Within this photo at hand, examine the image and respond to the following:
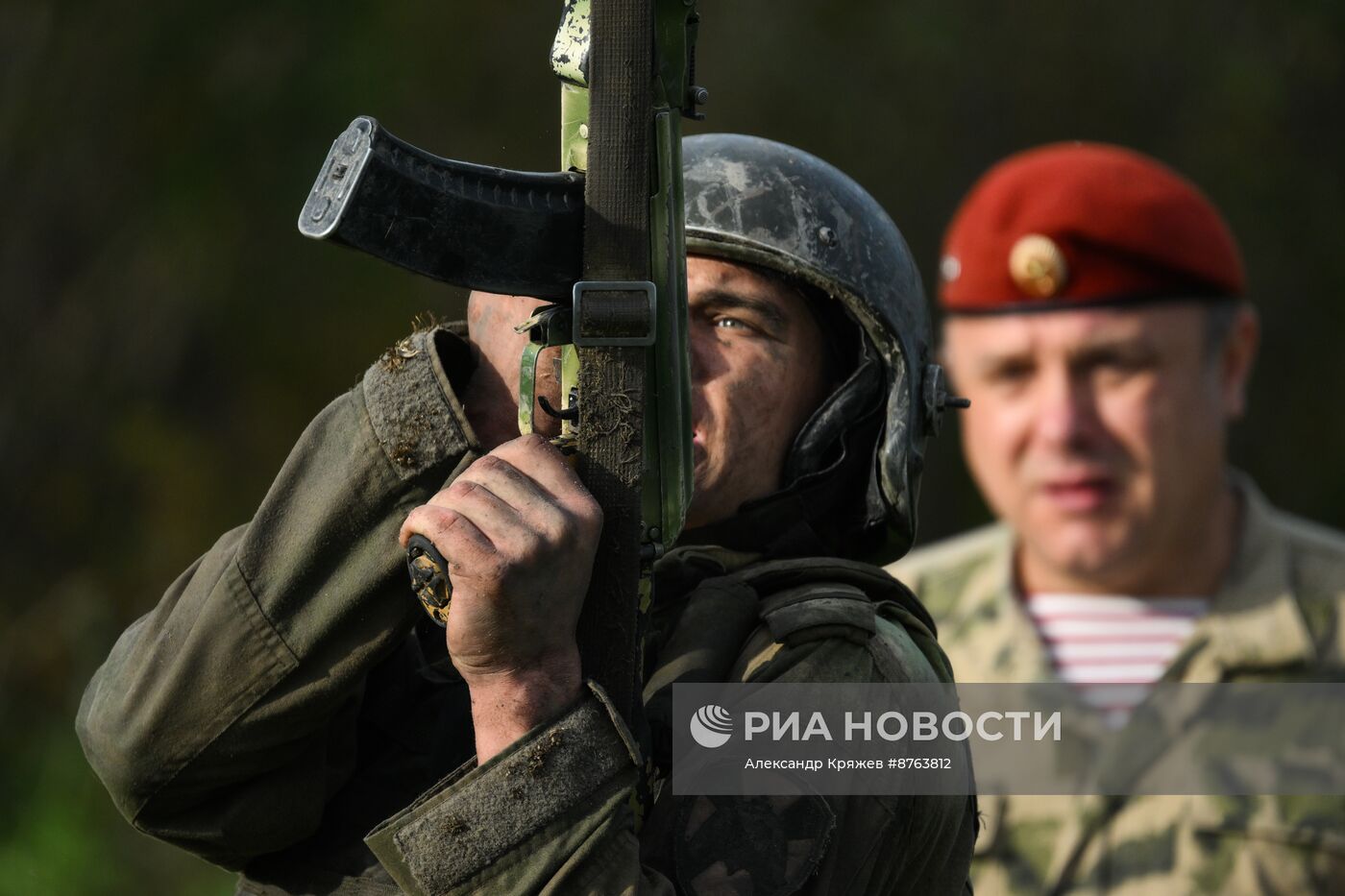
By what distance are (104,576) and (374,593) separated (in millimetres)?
5980

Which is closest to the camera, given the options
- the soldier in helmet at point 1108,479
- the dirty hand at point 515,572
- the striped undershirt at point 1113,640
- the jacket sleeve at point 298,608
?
the dirty hand at point 515,572

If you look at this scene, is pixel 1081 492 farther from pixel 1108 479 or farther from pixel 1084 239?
pixel 1084 239

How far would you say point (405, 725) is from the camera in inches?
108

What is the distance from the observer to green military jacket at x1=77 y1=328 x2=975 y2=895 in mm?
2195

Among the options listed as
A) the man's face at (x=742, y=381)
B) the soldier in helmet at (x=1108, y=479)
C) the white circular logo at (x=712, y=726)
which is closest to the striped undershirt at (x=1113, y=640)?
the soldier in helmet at (x=1108, y=479)

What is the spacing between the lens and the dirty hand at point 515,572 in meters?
2.14

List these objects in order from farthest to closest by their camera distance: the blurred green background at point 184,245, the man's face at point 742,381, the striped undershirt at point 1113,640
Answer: the blurred green background at point 184,245 < the striped undershirt at point 1113,640 < the man's face at point 742,381

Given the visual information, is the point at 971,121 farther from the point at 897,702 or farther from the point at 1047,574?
the point at 897,702

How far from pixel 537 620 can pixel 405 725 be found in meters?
0.63

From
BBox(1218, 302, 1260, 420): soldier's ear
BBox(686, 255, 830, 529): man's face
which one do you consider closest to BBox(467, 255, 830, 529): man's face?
BBox(686, 255, 830, 529): man's face

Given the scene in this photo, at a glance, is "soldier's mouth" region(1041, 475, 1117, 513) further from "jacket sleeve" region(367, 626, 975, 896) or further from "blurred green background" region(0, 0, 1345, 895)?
"jacket sleeve" region(367, 626, 975, 896)

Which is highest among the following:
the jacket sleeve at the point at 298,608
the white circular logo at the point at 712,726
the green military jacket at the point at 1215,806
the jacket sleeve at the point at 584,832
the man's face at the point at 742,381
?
the man's face at the point at 742,381

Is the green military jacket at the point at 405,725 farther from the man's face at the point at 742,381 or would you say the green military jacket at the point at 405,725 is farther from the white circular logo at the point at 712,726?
the man's face at the point at 742,381

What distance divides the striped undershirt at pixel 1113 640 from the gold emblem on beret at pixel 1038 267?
936mm
